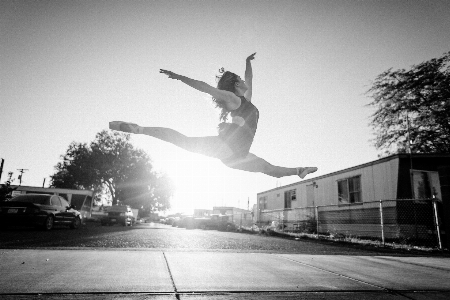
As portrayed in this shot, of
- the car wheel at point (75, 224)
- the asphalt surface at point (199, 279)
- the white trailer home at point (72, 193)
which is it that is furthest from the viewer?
the white trailer home at point (72, 193)

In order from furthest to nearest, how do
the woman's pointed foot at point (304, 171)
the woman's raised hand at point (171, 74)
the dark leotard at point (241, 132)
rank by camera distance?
the woman's pointed foot at point (304, 171)
the dark leotard at point (241, 132)
the woman's raised hand at point (171, 74)

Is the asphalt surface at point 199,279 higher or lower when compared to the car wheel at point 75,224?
lower

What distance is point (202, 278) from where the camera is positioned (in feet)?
10.0

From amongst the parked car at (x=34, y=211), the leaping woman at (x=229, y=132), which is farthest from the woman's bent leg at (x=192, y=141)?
the parked car at (x=34, y=211)

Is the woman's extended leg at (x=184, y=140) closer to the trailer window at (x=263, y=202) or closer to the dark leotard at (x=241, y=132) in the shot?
the dark leotard at (x=241, y=132)

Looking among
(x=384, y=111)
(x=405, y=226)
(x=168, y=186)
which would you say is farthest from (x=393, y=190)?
(x=168, y=186)

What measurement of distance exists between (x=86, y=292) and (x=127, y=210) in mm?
23114

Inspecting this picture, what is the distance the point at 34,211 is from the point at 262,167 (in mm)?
10249

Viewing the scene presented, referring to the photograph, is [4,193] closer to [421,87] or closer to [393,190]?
[393,190]

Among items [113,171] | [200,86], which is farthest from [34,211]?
[113,171]

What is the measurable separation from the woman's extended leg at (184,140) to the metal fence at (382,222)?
8112 mm

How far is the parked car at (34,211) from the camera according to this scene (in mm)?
10594

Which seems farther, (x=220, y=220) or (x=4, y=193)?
(x=220, y=220)

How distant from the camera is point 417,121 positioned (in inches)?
818
